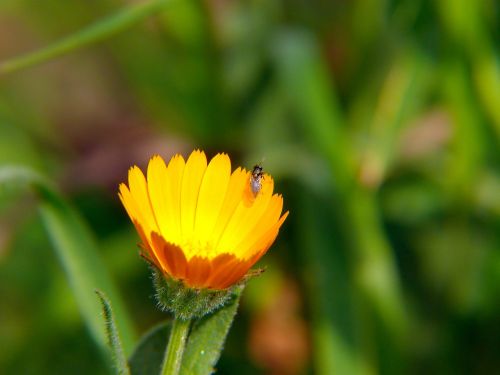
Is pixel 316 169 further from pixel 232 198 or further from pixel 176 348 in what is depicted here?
pixel 176 348

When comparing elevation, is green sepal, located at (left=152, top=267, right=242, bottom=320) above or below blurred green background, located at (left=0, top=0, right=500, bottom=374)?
below

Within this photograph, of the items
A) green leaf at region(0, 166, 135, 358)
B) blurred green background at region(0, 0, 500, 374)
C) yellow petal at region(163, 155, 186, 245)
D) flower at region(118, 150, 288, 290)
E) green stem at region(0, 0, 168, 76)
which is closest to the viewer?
flower at region(118, 150, 288, 290)

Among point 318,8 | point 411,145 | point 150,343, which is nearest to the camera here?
point 150,343

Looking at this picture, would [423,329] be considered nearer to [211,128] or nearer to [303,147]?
[303,147]

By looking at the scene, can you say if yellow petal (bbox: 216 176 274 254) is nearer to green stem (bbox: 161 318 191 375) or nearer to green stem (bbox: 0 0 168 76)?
green stem (bbox: 161 318 191 375)

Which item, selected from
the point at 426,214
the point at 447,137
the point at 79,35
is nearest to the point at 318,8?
the point at 447,137

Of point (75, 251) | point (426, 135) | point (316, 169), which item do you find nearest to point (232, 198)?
point (75, 251)

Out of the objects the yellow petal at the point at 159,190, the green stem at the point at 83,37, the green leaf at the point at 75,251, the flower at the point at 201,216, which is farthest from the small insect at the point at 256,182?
the green stem at the point at 83,37

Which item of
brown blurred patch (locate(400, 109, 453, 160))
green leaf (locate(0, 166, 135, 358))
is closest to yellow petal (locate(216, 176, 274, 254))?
green leaf (locate(0, 166, 135, 358))
